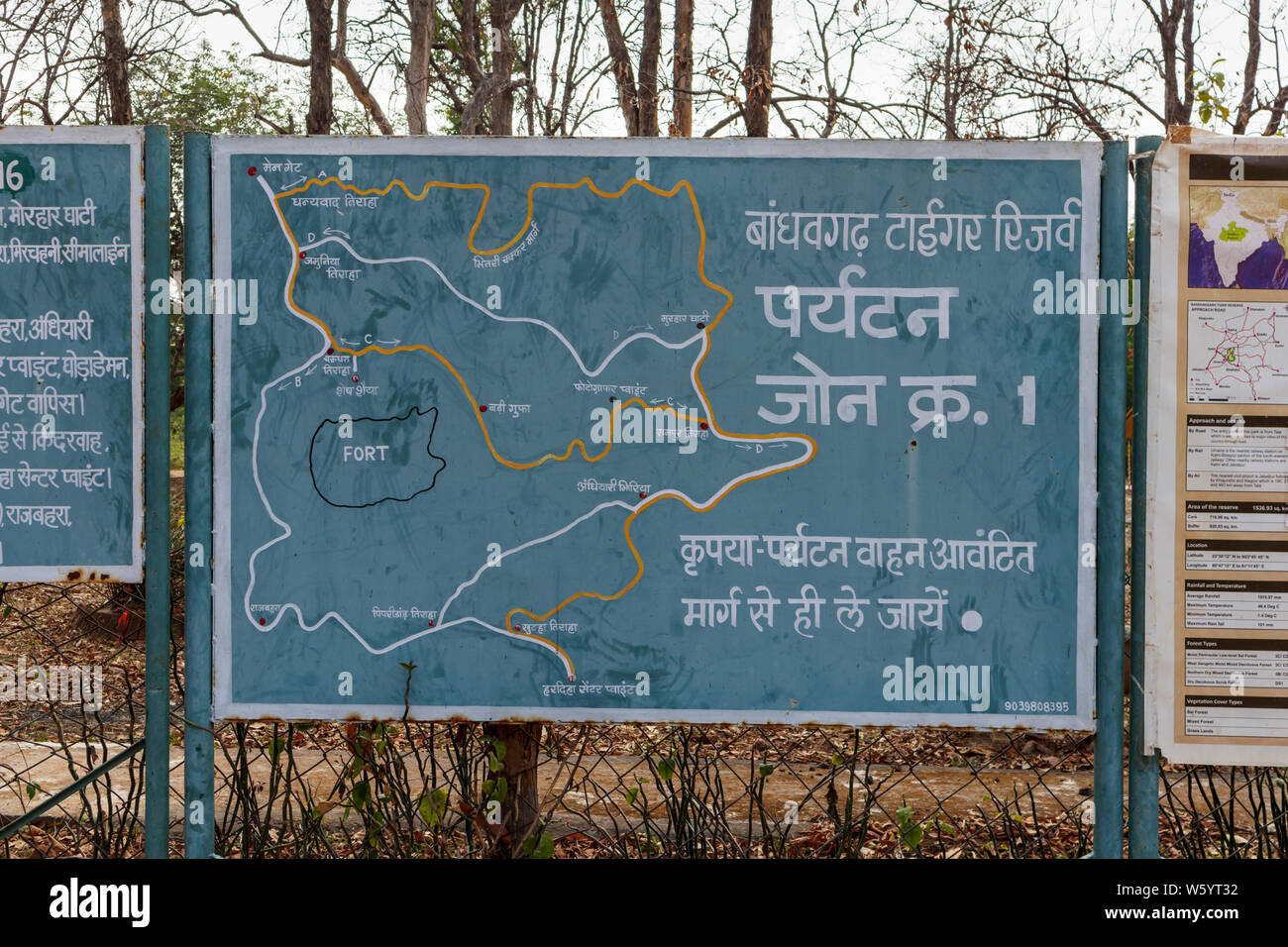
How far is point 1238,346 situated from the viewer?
7.52 feet

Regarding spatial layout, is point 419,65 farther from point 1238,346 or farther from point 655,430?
point 1238,346

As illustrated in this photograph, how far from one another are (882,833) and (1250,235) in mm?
2429

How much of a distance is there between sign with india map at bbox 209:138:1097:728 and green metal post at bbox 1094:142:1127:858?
1.3 inches

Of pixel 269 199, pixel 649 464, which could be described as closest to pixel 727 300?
pixel 649 464

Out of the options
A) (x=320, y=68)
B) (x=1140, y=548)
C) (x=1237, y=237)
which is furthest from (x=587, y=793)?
(x=320, y=68)

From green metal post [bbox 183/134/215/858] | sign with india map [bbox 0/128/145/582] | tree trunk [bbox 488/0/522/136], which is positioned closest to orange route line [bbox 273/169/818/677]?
green metal post [bbox 183/134/215/858]

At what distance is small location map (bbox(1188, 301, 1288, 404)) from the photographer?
90.1 inches

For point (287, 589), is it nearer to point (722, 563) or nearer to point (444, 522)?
point (444, 522)

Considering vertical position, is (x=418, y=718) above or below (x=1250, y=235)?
below

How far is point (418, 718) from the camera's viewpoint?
2.44 metres

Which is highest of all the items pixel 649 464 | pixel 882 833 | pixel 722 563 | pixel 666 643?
pixel 649 464

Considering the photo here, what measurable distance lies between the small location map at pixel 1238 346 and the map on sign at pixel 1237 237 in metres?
0.05

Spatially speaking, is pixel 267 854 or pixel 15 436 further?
pixel 267 854

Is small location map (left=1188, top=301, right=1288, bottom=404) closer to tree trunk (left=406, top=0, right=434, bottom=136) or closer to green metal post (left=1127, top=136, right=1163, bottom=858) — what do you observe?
green metal post (left=1127, top=136, right=1163, bottom=858)
